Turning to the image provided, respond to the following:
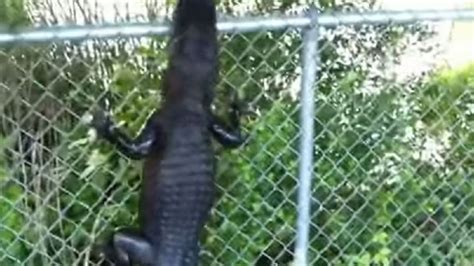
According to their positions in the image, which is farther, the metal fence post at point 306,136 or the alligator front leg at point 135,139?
the metal fence post at point 306,136

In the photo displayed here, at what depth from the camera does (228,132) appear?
5648 millimetres

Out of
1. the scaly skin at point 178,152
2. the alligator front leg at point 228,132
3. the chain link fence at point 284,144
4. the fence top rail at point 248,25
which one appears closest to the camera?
the fence top rail at point 248,25

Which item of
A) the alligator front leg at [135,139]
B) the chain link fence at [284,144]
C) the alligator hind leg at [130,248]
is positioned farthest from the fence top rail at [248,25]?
the alligator hind leg at [130,248]

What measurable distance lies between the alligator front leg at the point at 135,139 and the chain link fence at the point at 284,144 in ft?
0.99

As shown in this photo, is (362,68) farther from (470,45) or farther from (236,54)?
(470,45)

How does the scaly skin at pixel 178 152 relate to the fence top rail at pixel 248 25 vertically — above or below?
below

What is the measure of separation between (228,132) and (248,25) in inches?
18.1

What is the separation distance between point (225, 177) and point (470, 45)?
2.04 m

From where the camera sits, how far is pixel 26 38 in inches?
202

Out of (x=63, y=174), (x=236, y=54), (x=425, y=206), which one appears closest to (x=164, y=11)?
(x=236, y=54)

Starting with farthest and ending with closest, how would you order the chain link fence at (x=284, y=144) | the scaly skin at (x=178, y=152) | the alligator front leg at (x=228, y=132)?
the chain link fence at (x=284, y=144), the alligator front leg at (x=228, y=132), the scaly skin at (x=178, y=152)

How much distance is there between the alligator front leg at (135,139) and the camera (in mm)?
5441

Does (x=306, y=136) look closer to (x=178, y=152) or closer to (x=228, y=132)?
(x=228, y=132)

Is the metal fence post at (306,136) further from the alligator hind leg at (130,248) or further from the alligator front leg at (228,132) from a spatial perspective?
→ the alligator hind leg at (130,248)
